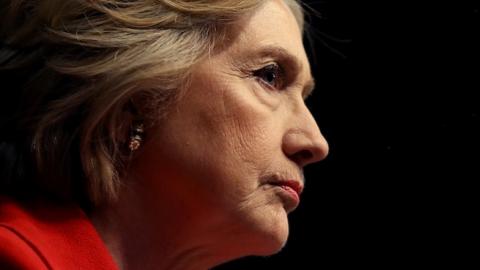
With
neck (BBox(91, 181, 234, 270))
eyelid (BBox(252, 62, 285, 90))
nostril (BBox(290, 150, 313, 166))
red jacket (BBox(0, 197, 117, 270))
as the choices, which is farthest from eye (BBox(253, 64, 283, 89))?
red jacket (BBox(0, 197, 117, 270))

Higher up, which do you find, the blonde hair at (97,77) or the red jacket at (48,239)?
the blonde hair at (97,77)

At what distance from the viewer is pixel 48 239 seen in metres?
1.09

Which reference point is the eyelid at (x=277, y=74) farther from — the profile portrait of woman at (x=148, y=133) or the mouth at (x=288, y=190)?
the mouth at (x=288, y=190)

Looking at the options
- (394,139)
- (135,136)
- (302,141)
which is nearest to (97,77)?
(135,136)

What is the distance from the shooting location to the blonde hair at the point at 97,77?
113 cm

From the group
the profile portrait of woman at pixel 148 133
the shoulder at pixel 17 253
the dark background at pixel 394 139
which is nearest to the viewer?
the shoulder at pixel 17 253

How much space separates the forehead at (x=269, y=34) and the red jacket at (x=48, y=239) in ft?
1.17

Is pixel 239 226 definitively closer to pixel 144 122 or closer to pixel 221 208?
pixel 221 208

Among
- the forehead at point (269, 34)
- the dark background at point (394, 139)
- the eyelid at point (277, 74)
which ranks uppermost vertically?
the forehead at point (269, 34)

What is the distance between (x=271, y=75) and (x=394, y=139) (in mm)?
593

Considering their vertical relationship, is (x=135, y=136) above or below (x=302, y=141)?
above

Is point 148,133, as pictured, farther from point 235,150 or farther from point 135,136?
point 235,150

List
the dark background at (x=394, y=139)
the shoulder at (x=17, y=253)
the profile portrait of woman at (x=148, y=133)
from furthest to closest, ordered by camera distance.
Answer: the dark background at (x=394, y=139)
the profile portrait of woman at (x=148, y=133)
the shoulder at (x=17, y=253)

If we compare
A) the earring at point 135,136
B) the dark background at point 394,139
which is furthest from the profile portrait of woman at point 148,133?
the dark background at point 394,139
